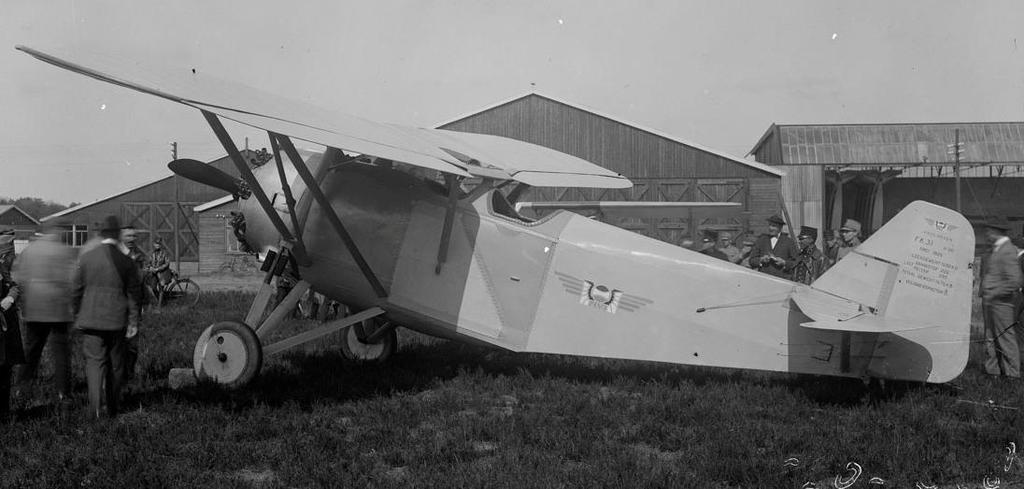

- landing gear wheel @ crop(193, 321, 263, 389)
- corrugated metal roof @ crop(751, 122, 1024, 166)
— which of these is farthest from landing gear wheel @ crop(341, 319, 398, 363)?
corrugated metal roof @ crop(751, 122, 1024, 166)

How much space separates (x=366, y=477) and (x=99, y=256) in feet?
9.97

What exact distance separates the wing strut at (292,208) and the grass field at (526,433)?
1189 mm

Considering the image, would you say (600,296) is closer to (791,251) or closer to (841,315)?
(841,315)

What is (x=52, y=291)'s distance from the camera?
6.54 meters

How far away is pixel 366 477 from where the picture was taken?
15.4ft

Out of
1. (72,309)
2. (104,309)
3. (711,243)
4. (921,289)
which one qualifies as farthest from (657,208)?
(104,309)

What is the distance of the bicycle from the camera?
49.8 ft

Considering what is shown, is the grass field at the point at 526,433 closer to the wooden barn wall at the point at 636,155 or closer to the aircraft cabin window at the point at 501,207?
the aircraft cabin window at the point at 501,207

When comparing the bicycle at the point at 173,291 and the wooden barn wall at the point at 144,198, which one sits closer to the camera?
the bicycle at the point at 173,291

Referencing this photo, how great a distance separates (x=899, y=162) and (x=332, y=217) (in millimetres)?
36207

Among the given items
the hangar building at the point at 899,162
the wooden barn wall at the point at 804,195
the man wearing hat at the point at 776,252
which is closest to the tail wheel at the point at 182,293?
the man wearing hat at the point at 776,252

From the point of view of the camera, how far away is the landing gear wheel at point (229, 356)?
671 centimetres

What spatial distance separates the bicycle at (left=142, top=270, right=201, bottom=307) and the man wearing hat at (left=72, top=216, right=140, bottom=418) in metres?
9.21

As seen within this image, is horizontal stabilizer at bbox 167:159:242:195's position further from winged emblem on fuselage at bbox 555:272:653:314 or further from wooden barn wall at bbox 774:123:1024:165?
wooden barn wall at bbox 774:123:1024:165
